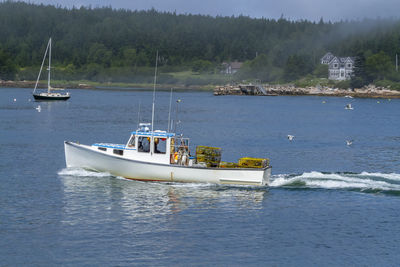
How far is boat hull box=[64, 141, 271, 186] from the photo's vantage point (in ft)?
126

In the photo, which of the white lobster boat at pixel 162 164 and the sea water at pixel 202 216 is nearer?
the sea water at pixel 202 216

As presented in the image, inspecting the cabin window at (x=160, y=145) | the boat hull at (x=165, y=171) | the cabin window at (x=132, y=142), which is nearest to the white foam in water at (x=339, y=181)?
the boat hull at (x=165, y=171)

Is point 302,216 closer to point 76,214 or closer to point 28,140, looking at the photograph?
point 76,214

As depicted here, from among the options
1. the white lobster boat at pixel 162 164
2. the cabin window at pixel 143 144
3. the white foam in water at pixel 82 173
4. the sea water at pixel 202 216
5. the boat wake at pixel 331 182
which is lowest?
the sea water at pixel 202 216

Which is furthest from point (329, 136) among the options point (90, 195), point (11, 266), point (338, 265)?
point (11, 266)

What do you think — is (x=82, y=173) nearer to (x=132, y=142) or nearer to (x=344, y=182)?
(x=132, y=142)

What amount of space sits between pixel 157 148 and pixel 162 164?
1093 mm

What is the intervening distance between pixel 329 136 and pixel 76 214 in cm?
4780

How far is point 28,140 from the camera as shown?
212ft

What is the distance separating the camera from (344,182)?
134ft

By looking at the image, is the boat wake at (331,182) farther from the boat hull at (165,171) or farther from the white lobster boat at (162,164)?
the white lobster boat at (162,164)

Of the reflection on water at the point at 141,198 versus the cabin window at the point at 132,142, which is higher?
the cabin window at the point at 132,142

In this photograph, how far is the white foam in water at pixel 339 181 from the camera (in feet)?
132

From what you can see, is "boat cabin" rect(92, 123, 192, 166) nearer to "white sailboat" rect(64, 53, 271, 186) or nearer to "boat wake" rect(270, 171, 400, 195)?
"white sailboat" rect(64, 53, 271, 186)
